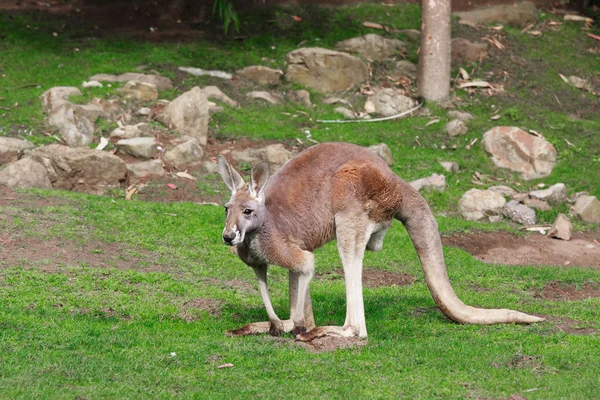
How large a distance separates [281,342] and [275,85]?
1032 centimetres

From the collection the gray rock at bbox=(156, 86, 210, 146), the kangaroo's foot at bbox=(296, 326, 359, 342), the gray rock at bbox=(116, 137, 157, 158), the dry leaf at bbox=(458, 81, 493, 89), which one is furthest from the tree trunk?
the kangaroo's foot at bbox=(296, 326, 359, 342)

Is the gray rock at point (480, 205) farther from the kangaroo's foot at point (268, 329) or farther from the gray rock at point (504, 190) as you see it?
the kangaroo's foot at point (268, 329)

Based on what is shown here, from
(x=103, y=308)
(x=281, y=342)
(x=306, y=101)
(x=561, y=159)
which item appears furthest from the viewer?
(x=306, y=101)

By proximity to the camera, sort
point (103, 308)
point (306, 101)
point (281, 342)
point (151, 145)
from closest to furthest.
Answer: point (281, 342) < point (103, 308) < point (151, 145) < point (306, 101)

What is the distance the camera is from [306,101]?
1667cm

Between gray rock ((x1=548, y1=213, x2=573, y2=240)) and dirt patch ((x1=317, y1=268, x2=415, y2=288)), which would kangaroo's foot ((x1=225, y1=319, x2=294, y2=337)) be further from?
gray rock ((x1=548, y1=213, x2=573, y2=240))

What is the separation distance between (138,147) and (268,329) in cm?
653

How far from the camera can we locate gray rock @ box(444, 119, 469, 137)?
15992 mm

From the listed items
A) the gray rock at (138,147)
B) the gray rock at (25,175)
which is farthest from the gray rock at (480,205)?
the gray rock at (25,175)

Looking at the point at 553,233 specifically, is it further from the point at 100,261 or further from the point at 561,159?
the point at 100,261

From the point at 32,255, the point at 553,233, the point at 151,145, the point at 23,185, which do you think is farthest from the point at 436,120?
the point at 32,255

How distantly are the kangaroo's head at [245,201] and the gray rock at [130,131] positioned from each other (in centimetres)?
707

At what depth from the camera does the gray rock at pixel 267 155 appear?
13.9m

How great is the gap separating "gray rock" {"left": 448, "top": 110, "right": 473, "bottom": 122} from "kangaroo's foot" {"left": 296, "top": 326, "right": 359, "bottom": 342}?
972 centimetres
